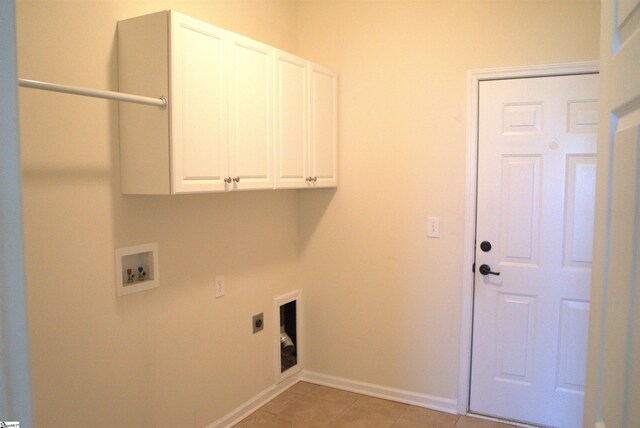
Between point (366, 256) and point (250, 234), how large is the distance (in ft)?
2.77

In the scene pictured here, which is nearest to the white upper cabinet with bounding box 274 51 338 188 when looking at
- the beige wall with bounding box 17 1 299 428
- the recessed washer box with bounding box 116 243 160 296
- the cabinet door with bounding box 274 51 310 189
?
the cabinet door with bounding box 274 51 310 189

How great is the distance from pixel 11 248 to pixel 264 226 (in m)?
2.68

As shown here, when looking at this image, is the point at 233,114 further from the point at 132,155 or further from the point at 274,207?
the point at 274,207

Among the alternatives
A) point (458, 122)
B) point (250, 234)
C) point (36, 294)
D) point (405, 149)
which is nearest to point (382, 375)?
point (250, 234)

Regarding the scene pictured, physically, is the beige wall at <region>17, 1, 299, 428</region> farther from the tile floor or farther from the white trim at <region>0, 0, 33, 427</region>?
the white trim at <region>0, 0, 33, 427</region>

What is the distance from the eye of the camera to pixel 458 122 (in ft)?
10.0

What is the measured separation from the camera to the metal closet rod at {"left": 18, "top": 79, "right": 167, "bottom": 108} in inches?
64.4

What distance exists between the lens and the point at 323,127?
10.7 feet

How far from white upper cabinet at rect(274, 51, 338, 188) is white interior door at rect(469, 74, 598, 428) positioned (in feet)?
3.23

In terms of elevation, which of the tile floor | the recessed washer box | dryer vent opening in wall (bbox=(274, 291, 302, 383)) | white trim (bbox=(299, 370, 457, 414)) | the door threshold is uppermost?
the recessed washer box

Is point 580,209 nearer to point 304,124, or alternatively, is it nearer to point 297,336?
point 304,124

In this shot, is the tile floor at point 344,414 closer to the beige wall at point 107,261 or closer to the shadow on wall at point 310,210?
the beige wall at point 107,261

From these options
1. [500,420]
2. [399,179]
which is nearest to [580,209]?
[399,179]

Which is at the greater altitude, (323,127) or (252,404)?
(323,127)
